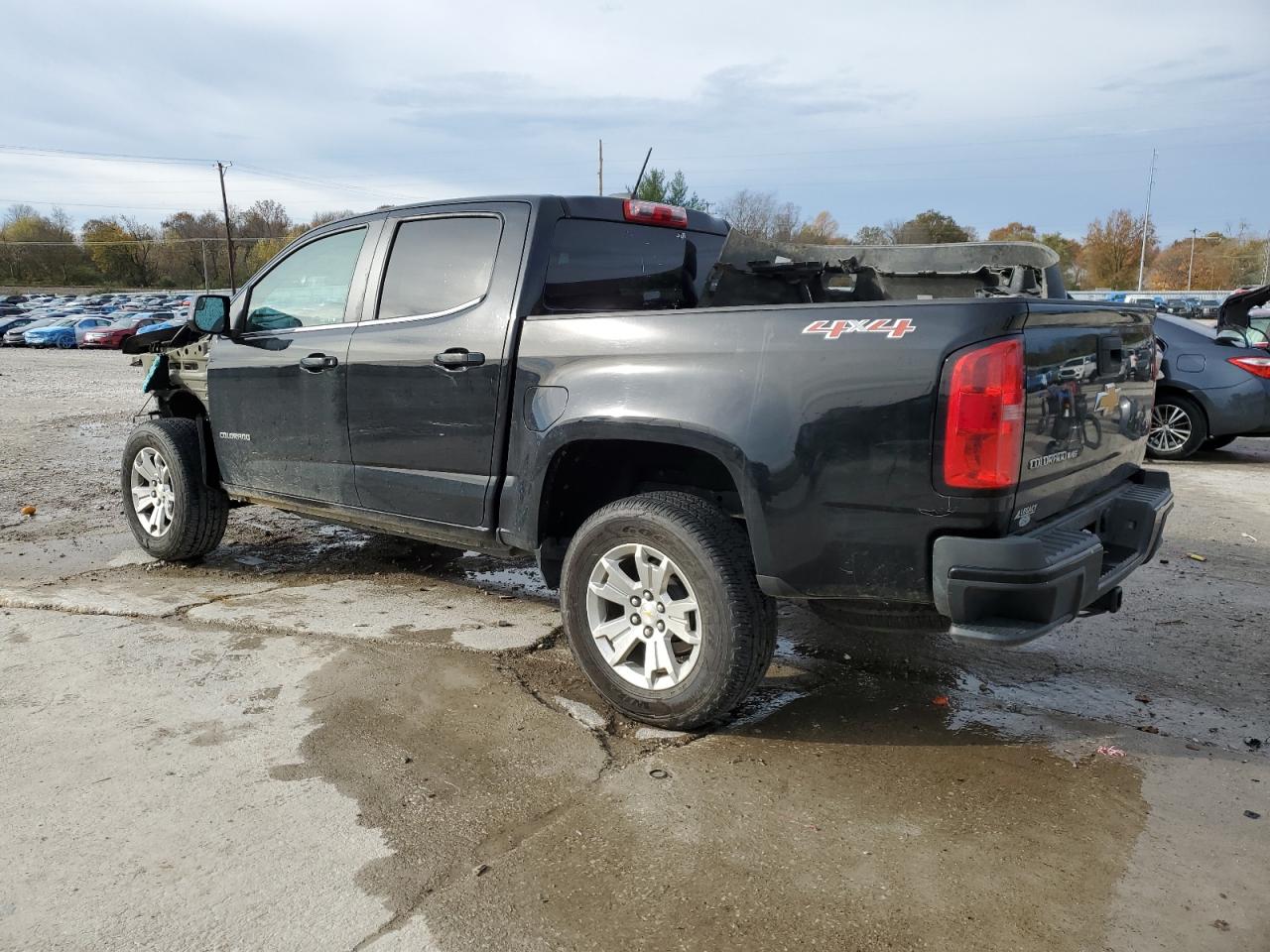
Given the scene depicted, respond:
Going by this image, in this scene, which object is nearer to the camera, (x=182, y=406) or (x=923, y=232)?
(x=182, y=406)

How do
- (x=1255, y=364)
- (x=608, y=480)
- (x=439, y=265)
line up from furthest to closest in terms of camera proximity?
(x=1255, y=364) < (x=439, y=265) < (x=608, y=480)

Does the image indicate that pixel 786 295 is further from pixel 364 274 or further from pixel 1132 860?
pixel 1132 860

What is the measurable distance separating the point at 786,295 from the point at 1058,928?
3.24 meters

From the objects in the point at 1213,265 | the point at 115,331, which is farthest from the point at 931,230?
the point at 1213,265

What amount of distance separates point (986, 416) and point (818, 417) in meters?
0.50

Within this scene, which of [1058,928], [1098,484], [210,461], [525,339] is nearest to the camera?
[1058,928]

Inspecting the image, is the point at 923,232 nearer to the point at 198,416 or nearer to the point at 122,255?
the point at 198,416

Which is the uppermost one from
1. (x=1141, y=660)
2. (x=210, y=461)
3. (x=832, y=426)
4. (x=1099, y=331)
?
(x=1099, y=331)

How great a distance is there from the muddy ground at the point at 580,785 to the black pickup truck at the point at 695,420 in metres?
0.49

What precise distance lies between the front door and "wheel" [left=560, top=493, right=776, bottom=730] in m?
1.66

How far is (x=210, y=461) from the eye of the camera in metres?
5.75

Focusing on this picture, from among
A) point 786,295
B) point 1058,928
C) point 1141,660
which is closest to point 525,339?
point 786,295

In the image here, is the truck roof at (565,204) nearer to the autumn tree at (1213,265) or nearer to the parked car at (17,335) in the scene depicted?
the parked car at (17,335)

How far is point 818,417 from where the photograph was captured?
3059 mm
